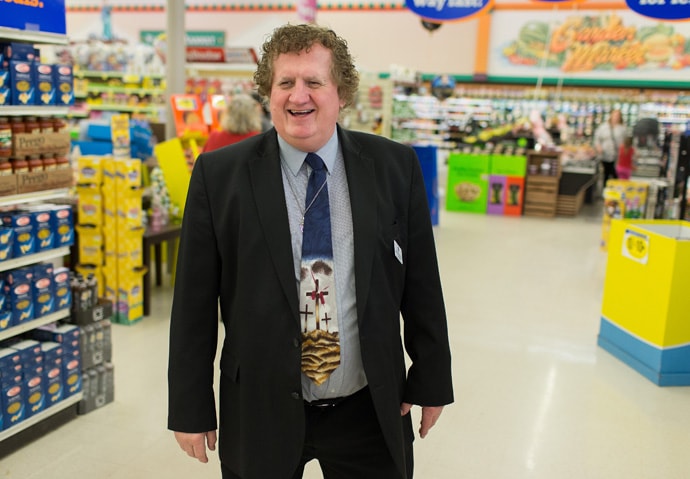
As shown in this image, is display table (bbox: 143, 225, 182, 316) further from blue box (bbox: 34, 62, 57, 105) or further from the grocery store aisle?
blue box (bbox: 34, 62, 57, 105)

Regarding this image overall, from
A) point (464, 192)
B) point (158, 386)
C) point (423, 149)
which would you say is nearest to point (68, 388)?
point (158, 386)

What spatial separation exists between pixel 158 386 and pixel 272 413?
257 centimetres

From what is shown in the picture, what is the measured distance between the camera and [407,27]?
57.0 ft

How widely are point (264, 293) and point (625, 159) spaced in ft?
35.1

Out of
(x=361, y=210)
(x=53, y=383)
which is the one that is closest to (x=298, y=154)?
(x=361, y=210)

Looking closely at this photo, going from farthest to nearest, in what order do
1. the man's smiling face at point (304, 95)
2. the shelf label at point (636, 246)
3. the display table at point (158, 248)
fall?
1. the display table at point (158, 248)
2. the shelf label at point (636, 246)
3. the man's smiling face at point (304, 95)

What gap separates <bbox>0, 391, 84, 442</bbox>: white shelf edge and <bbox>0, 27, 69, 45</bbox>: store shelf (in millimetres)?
1805

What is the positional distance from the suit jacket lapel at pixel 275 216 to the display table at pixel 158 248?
3.36m

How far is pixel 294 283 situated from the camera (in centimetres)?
153

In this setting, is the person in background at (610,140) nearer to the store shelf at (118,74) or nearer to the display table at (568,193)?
the display table at (568,193)

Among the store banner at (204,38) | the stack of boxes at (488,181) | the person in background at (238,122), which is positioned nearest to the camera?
the person in background at (238,122)

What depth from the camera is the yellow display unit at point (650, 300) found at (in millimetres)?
4180

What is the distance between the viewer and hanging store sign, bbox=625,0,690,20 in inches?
226

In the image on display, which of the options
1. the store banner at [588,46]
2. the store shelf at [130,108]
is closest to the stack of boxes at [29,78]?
the store shelf at [130,108]
